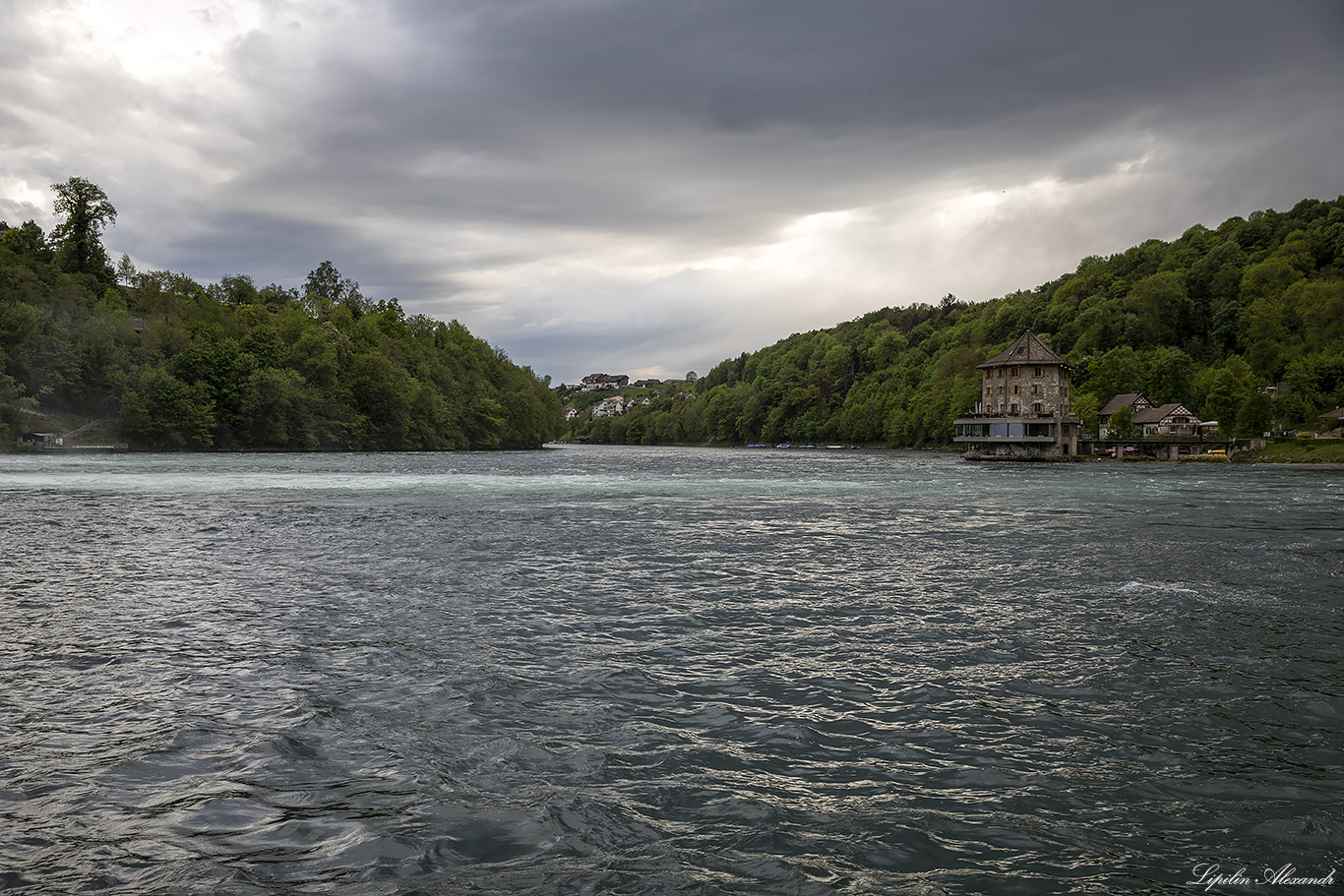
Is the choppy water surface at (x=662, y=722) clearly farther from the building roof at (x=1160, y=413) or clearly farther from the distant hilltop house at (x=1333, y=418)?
the building roof at (x=1160, y=413)

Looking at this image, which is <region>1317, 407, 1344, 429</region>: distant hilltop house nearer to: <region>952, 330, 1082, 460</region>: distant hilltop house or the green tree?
<region>952, 330, 1082, 460</region>: distant hilltop house

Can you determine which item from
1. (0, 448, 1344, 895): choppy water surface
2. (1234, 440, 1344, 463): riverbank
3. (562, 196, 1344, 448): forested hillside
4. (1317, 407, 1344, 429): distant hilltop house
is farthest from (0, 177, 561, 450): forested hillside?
(1317, 407, 1344, 429): distant hilltop house

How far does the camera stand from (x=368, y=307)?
177750 mm

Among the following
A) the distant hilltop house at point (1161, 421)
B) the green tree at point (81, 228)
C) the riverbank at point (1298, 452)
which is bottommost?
the riverbank at point (1298, 452)

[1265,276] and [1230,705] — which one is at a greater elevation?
[1265,276]

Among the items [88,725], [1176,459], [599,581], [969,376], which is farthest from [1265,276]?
[88,725]

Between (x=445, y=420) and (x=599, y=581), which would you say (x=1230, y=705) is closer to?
(x=599, y=581)

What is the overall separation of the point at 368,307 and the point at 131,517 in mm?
160589

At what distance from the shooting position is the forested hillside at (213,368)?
316 feet

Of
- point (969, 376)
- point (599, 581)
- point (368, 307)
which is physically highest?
point (368, 307)

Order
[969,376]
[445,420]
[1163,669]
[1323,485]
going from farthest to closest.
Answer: [969,376]
[445,420]
[1323,485]
[1163,669]

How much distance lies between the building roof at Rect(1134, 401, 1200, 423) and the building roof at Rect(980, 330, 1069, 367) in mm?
22554

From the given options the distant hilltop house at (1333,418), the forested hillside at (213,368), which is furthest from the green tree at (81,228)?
the distant hilltop house at (1333,418)

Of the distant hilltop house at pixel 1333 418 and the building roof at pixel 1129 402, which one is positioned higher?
the building roof at pixel 1129 402
